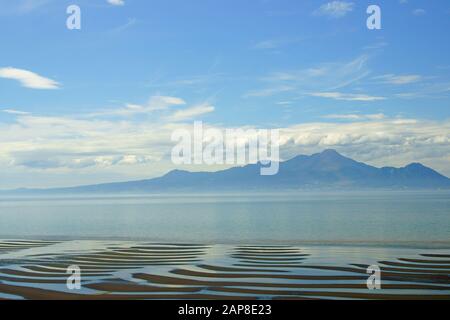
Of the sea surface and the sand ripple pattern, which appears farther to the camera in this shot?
the sea surface

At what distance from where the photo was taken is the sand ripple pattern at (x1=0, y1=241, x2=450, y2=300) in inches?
746

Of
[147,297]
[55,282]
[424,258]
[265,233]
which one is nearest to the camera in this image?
[147,297]

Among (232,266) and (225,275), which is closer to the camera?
(225,275)

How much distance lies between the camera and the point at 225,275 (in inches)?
905

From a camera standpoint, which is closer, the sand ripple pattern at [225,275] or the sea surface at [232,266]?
the sand ripple pattern at [225,275]

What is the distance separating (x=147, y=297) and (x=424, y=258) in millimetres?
15445

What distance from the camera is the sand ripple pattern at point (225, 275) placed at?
19.0 metres

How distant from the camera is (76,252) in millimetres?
32500
